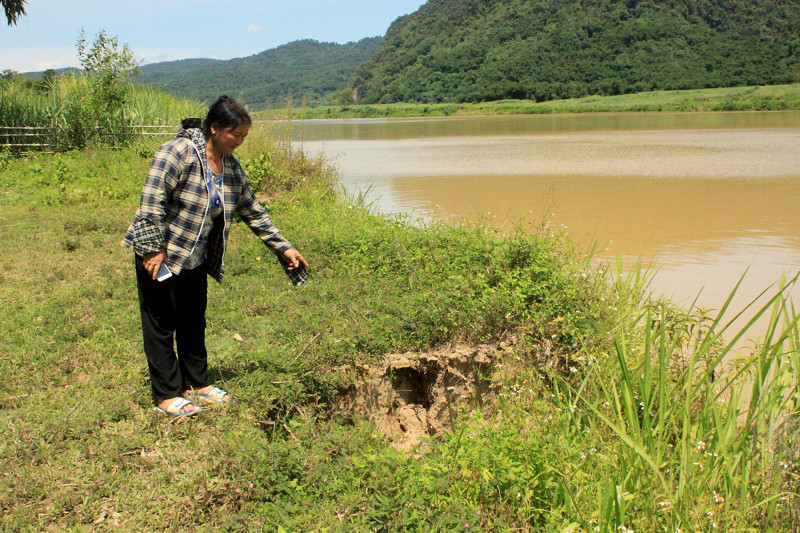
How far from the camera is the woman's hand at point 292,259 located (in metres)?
4.29

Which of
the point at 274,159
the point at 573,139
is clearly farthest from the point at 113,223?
the point at 573,139

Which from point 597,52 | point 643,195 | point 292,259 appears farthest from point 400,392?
point 597,52

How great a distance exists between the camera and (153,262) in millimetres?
3670

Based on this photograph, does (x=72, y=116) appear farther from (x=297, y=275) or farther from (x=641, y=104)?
(x=641, y=104)

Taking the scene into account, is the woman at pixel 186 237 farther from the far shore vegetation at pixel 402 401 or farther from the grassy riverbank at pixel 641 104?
the grassy riverbank at pixel 641 104

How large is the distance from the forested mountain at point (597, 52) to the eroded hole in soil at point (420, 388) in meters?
71.8

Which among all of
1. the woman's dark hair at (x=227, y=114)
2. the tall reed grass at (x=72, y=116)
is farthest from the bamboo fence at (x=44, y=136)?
the woman's dark hair at (x=227, y=114)

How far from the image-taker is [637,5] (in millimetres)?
92438

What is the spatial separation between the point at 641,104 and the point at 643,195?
5284 centimetres

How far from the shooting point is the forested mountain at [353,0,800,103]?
7475cm

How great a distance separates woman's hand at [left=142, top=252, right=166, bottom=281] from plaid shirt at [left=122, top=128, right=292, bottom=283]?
1.1 inches

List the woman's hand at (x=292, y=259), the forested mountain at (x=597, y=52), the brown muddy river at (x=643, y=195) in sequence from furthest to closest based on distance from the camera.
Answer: the forested mountain at (x=597, y=52) < the brown muddy river at (x=643, y=195) < the woman's hand at (x=292, y=259)

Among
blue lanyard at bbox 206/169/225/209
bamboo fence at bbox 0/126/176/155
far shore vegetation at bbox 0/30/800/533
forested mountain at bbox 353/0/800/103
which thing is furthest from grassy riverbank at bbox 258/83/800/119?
blue lanyard at bbox 206/169/225/209

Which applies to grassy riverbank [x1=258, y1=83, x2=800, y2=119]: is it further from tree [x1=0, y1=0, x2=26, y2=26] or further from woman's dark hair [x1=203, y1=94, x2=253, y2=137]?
woman's dark hair [x1=203, y1=94, x2=253, y2=137]
